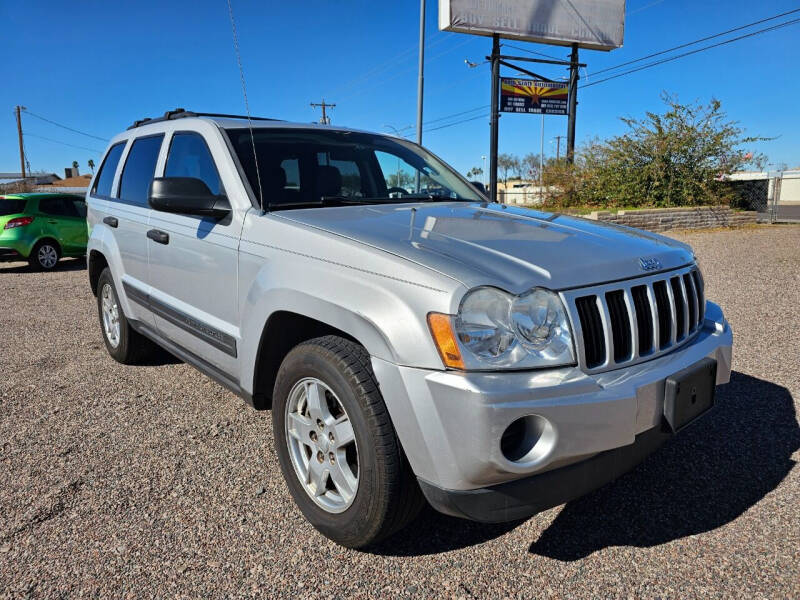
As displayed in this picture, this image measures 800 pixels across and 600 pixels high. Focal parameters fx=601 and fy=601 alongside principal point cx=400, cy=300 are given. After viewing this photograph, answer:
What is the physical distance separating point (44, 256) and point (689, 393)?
12.6m

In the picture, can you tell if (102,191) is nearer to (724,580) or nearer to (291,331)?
(291,331)

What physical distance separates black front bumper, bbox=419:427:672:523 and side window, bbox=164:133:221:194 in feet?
6.80

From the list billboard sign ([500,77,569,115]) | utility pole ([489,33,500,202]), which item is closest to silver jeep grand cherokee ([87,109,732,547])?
utility pole ([489,33,500,202])

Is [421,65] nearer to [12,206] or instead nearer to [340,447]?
[12,206]

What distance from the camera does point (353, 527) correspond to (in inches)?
89.7

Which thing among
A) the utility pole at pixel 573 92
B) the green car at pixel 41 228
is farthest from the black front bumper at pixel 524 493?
the utility pole at pixel 573 92

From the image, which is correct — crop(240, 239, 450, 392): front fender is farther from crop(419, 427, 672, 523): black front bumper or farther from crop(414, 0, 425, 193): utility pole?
crop(414, 0, 425, 193): utility pole

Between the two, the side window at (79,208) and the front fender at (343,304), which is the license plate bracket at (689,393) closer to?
the front fender at (343,304)

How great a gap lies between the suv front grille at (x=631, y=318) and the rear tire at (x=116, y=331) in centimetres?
367

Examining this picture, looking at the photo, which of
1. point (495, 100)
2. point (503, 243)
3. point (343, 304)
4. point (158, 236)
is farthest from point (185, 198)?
point (495, 100)

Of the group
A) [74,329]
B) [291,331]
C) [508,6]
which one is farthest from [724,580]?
[508,6]

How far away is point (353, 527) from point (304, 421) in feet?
1.58

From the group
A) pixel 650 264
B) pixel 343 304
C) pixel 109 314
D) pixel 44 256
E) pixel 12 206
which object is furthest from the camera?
pixel 44 256

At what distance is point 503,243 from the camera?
2.40 metres
